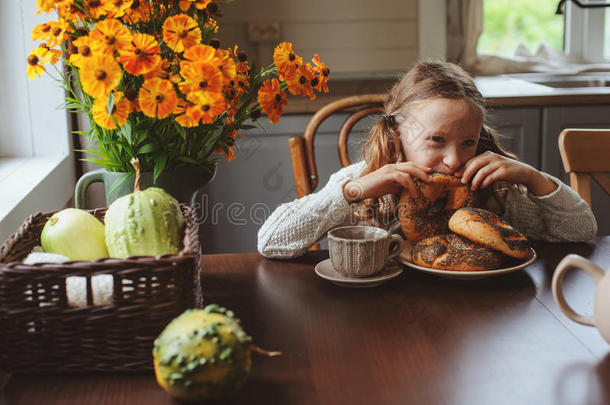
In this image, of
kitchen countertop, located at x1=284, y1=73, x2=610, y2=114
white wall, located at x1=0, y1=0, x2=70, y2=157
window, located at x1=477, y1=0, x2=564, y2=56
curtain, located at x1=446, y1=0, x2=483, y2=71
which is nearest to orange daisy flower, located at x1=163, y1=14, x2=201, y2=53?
white wall, located at x1=0, y1=0, x2=70, y2=157

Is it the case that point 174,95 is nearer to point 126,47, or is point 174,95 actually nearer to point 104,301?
point 126,47

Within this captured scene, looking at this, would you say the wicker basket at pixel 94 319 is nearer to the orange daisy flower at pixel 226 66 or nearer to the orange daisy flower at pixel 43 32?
the orange daisy flower at pixel 226 66

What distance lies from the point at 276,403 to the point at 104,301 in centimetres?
21

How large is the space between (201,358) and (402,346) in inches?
9.8

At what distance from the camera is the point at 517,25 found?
2947mm

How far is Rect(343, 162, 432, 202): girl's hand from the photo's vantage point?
1086 mm

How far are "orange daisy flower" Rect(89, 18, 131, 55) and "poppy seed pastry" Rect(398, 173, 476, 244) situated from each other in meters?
0.52

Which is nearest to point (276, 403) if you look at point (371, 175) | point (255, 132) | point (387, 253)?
point (387, 253)

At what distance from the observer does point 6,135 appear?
1.58m

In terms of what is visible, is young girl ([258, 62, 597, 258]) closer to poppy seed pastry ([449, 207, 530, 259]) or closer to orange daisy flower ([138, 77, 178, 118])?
poppy seed pastry ([449, 207, 530, 259])

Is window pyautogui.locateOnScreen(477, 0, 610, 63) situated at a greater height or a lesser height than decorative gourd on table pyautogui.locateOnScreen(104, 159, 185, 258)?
greater

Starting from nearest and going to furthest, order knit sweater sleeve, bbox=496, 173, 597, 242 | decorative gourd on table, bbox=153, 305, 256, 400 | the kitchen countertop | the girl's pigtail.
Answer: decorative gourd on table, bbox=153, 305, 256, 400
knit sweater sleeve, bbox=496, 173, 597, 242
the girl's pigtail
the kitchen countertop

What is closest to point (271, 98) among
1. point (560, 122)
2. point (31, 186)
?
point (31, 186)

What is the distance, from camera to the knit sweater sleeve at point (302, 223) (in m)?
1.09
